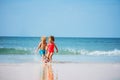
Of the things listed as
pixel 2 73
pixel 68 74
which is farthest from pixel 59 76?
pixel 2 73

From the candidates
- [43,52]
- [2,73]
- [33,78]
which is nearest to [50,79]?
[33,78]

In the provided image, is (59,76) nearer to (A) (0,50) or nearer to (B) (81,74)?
(B) (81,74)

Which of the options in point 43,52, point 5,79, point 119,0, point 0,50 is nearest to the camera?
point 5,79

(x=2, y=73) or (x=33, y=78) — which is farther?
(x=2, y=73)

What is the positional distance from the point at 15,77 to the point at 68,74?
3.01ft

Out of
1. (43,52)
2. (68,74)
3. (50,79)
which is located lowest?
(50,79)

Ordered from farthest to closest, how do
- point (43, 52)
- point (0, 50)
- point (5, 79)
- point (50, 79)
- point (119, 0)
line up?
point (0, 50) → point (119, 0) → point (43, 52) → point (5, 79) → point (50, 79)

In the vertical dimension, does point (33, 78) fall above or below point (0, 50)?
below

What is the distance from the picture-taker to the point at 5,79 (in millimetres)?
4785

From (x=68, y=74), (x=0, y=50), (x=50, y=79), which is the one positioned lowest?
(x=50, y=79)

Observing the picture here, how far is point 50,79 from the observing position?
4.20 m

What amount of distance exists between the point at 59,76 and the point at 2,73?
109cm

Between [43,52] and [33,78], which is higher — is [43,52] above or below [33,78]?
above

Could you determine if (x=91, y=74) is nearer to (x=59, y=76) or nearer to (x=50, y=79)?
(x=59, y=76)
